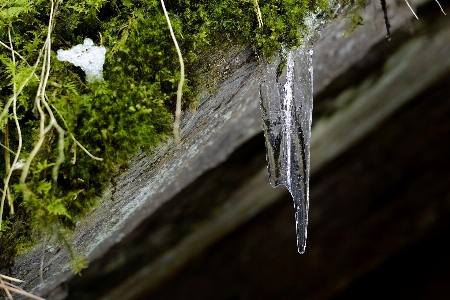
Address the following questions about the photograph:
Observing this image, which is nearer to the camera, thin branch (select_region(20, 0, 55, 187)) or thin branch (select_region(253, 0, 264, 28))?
thin branch (select_region(20, 0, 55, 187))

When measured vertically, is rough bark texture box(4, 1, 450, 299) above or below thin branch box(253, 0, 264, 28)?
below

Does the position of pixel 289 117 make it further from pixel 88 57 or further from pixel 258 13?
pixel 88 57

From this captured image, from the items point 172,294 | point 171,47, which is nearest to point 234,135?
point 171,47

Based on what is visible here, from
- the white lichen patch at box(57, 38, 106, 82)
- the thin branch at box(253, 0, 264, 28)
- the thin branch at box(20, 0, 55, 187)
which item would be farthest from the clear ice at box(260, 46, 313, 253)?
the thin branch at box(20, 0, 55, 187)

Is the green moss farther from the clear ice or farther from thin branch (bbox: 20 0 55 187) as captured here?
the clear ice

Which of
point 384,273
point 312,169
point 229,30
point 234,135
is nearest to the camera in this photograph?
point 229,30

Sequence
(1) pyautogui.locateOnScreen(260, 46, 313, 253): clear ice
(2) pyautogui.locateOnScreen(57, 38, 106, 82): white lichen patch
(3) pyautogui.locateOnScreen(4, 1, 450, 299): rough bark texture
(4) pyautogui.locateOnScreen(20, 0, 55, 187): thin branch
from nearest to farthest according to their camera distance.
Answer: (4) pyautogui.locateOnScreen(20, 0, 55, 187): thin branch < (2) pyautogui.locateOnScreen(57, 38, 106, 82): white lichen patch < (1) pyautogui.locateOnScreen(260, 46, 313, 253): clear ice < (3) pyautogui.locateOnScreen(4, 1, 450, 299): rough bark texture

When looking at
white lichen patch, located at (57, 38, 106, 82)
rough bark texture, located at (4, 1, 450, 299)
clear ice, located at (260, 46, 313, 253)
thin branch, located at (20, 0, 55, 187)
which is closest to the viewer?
thin branch, located at (20, 0, 55, 187)

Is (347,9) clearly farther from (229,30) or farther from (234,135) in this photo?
(234,135)
